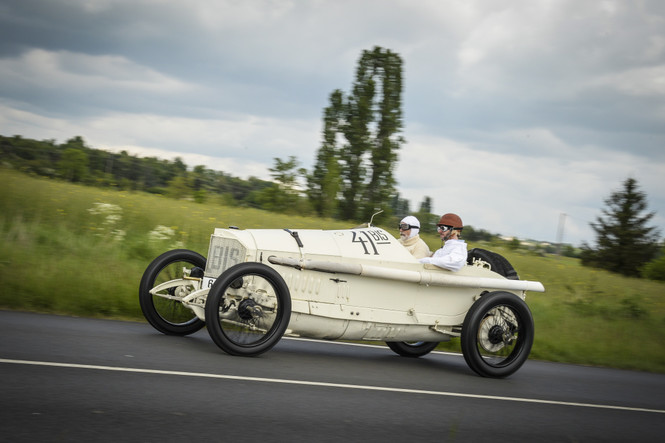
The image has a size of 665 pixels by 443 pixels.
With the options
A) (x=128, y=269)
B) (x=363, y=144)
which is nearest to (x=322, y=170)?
(x=363, y=144)

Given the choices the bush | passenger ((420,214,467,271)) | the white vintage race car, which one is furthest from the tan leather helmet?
the bush

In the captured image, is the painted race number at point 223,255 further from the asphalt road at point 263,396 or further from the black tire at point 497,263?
the black tire at point 497,263

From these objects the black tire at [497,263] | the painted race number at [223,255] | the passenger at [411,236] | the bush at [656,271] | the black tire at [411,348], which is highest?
the bush at [656,271]

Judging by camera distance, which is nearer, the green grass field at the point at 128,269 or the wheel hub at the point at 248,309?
the wheel hub at the point at 248,309

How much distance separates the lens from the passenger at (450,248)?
25.7 ft

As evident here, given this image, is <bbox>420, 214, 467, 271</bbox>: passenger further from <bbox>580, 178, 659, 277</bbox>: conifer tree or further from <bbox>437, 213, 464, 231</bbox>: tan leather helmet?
<bbox>580, 178, 659, 277</bbox>: conifer tree

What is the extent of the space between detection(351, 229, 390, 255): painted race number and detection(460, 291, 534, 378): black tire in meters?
1.37

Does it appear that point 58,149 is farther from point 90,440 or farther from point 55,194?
point 90,440

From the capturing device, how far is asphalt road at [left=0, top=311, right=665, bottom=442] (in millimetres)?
4266

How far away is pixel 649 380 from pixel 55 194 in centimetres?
1391

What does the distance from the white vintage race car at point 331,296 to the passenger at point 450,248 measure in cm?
12

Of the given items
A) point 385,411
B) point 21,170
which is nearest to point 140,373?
point 385,411

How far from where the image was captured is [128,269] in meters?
10.9

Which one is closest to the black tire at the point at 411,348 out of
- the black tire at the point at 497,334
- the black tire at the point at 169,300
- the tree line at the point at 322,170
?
the black tire at the point at 497,334
